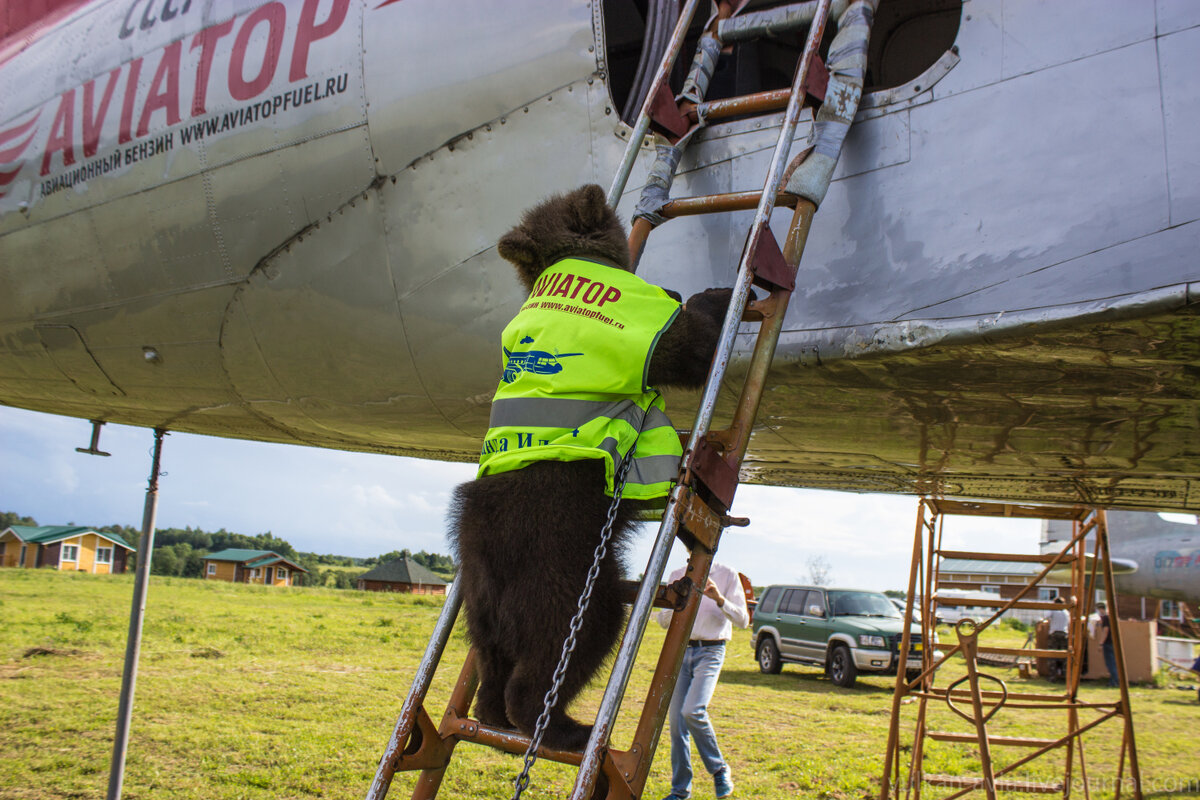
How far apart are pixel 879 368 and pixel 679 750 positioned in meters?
4.39

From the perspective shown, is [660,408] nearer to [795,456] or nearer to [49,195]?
[795,456]

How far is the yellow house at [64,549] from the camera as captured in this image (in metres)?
57.2

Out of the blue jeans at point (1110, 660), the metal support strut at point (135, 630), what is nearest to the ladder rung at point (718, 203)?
the metal support strut at point (135, 630)

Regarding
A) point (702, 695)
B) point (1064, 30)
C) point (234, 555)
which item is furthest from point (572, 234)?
point (234, 555)

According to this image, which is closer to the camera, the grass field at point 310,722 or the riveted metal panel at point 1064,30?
the riveted metal panel at point 1064,30

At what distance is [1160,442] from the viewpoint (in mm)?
3291

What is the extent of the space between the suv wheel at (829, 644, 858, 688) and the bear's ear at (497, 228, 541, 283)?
14507 millimetres

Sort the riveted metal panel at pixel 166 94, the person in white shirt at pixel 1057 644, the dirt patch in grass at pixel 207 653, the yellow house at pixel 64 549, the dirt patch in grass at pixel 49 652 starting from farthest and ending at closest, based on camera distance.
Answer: the yellow house at pixel 64 549, the person in white shirt at pixel 1057 644, the dirt patch in grass at pixel 207 653, the dirt patch in grass at pixel 49 652, the riveted metal panel at pixel 166 94

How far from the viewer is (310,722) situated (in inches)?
343

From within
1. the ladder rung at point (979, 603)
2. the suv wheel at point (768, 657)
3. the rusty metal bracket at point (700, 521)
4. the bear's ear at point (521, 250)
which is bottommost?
the suv wheel at point (768, 657)

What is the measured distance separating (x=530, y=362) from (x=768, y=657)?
16377 millimetres

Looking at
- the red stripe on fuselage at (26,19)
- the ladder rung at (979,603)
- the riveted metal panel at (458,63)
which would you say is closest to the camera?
the riveted metal panel at (458,63)

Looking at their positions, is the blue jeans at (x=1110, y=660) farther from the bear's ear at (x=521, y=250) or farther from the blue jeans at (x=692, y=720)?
the bear's ear at (x=521, y=250)

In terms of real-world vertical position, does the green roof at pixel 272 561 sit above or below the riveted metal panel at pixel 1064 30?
below
